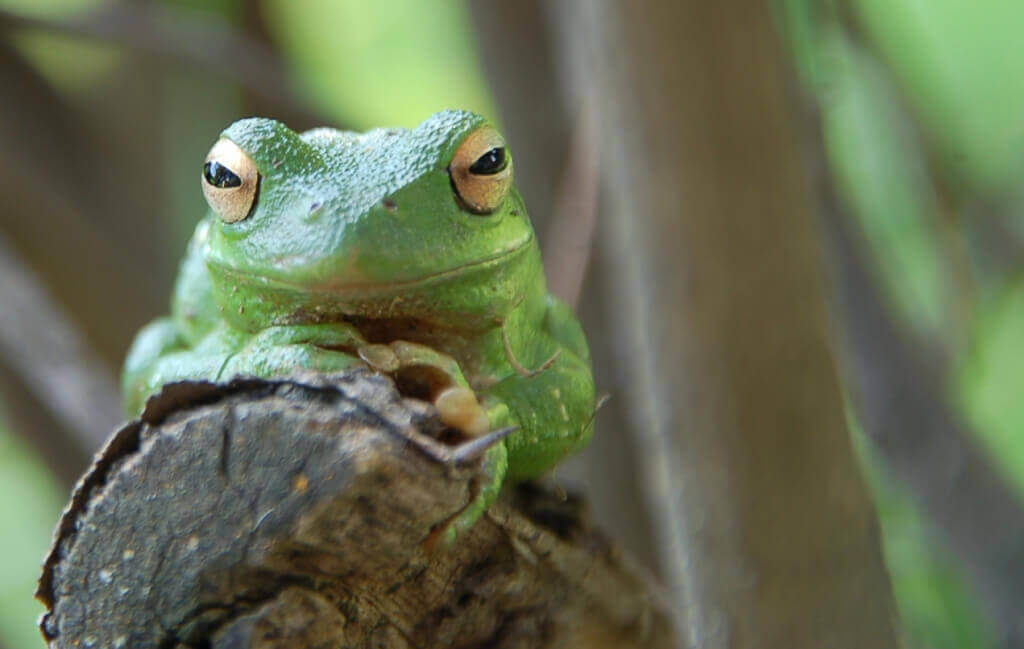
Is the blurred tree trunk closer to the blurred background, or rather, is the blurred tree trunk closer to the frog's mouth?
the blurred background

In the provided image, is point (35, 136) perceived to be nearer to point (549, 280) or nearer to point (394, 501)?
point (549, 280)

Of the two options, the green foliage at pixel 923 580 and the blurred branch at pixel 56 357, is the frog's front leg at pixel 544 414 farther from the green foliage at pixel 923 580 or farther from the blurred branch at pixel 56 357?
the green foliage at pixel 923 580

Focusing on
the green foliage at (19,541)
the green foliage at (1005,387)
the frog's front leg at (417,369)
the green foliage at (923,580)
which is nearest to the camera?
the frog's front leg at (417,369)

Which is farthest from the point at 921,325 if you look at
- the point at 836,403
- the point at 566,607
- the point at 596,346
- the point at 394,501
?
the point at 394,501

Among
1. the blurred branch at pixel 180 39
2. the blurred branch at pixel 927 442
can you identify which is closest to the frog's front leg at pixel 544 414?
the blurred branch at pixel 927 442

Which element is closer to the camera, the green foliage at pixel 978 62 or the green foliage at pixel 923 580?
the green foliage at pixel 923 580

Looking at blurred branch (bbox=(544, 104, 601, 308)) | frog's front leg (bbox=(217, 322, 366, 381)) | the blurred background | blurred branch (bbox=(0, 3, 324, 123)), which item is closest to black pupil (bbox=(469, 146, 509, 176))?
frog's front leg (bbox=(217, 322, 366, 381))
